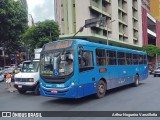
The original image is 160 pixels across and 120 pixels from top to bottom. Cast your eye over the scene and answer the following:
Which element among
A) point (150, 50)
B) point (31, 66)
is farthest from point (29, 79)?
point (150, 50)

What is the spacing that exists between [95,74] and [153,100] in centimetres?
293

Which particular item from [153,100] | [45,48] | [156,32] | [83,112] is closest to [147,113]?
[83,112]

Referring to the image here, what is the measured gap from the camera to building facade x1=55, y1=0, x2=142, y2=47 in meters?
37.2

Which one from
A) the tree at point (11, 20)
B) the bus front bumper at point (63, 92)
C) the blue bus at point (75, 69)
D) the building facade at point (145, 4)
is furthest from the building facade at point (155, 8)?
the bus front bumper at point (63, 92)

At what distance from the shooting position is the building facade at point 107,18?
122 feet

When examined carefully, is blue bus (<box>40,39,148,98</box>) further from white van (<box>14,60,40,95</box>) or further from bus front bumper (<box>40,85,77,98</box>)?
white van (<box>14,60,40,95</box>)

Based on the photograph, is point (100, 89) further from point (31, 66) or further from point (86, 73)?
point (31, 66)

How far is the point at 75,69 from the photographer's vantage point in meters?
11.8

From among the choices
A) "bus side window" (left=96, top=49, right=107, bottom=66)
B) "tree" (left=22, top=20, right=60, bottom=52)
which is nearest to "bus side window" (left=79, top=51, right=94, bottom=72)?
"bus side window" (left=96, top=49, right=107, bottom=66)

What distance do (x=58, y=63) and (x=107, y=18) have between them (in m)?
34.6

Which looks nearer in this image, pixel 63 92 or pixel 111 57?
pixel 63 92

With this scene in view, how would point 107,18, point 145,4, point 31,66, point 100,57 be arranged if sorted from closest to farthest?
1. point 100,57
2. point 31,66
3. point 107,18
4. point 145,4

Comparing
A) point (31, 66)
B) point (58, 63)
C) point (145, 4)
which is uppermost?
point (145, 4)

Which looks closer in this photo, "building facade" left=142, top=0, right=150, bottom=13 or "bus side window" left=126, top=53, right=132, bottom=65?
"bus side window" left=126, top=53, right=132, bottom=65
